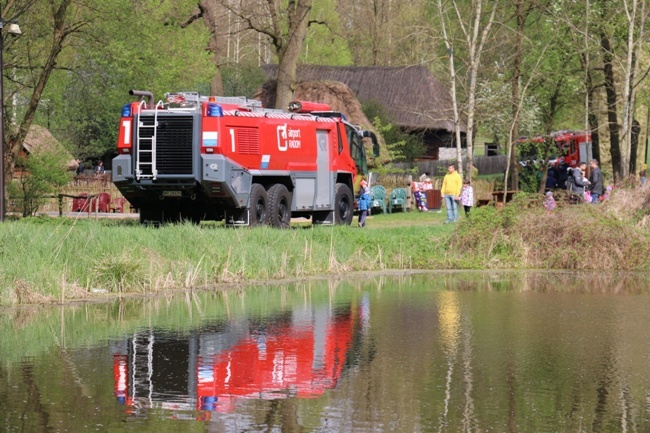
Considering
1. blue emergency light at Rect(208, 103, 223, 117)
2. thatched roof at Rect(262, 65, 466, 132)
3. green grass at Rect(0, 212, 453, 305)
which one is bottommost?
green grass at Rect(0, 212, 453, 305)

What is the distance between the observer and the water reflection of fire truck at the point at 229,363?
36.3 ft

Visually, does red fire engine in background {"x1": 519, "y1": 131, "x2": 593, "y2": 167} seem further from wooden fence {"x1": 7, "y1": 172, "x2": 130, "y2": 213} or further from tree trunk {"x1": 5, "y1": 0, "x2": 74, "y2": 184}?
tree trunk {"x1": 5, "y1": 0, "x2": 74, "y2": 184}

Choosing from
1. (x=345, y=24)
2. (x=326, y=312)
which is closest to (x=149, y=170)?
(x=326, y=312)

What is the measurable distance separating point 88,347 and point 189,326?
199cm

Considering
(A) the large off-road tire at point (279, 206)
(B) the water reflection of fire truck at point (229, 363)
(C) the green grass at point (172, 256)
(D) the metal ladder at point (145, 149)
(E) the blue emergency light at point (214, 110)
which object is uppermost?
(E) the blue emergency light at point (214, 110)

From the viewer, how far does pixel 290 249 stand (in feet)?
75.9

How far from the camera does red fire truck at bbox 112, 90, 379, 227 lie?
2841 cm

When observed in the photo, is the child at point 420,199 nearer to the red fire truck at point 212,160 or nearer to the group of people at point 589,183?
the group of people at point 589,183

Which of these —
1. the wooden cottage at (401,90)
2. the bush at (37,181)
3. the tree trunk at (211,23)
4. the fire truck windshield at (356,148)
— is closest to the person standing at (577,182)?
the fire truck windshield at (356,148)

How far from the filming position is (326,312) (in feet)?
57.6

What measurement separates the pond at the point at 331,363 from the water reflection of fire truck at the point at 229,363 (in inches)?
0.8

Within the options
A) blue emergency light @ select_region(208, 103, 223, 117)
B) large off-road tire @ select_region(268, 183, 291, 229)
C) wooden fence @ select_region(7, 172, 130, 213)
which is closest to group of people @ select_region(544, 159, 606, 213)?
large off-road tire @ select_region(268, 183, 291, 229)

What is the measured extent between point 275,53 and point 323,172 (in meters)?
16.8

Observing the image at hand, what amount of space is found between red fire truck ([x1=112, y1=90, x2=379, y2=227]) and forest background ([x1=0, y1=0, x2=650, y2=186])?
406 centimetres
